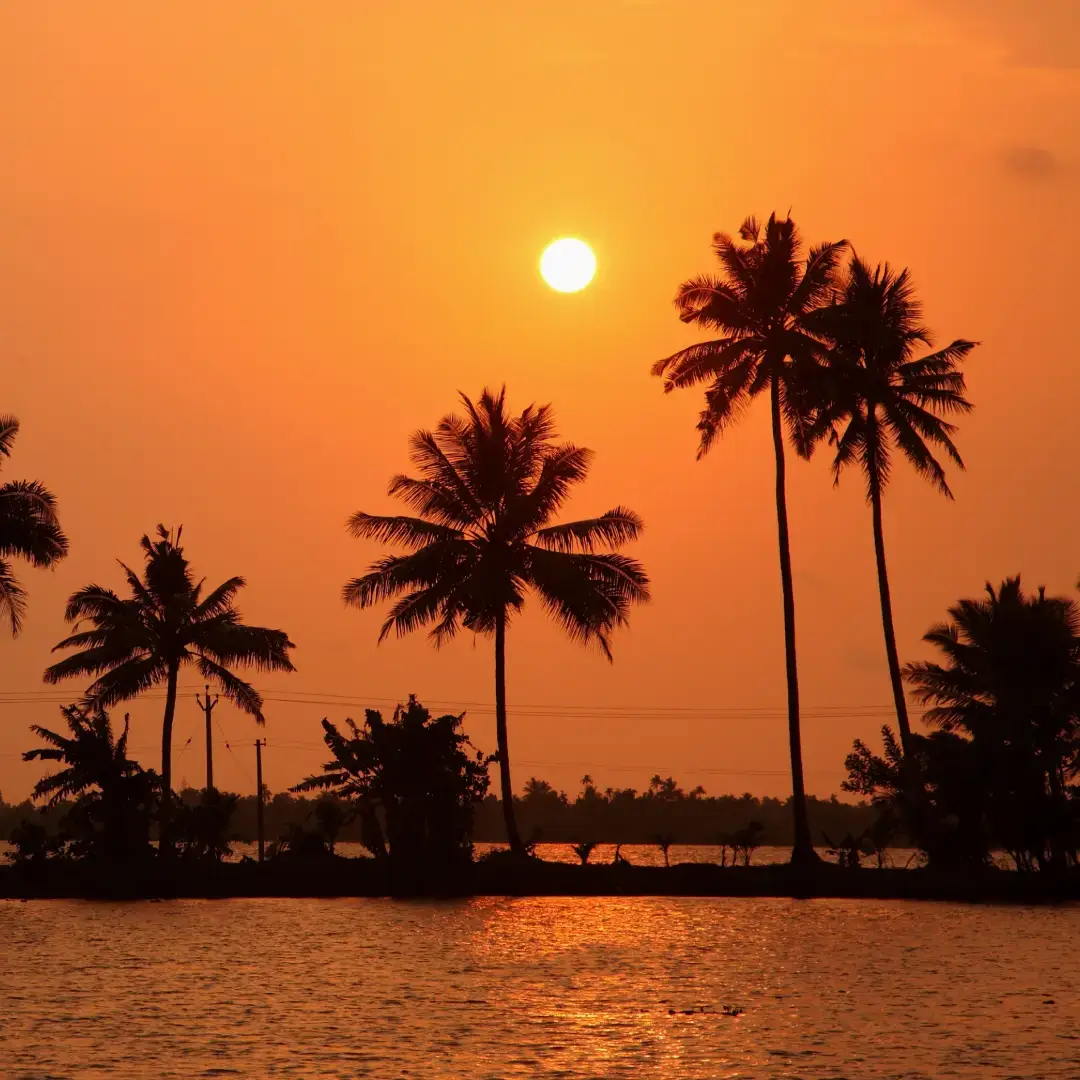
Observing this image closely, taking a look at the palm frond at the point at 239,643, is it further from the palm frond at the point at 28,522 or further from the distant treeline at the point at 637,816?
the distant treeline at the point at 637,816

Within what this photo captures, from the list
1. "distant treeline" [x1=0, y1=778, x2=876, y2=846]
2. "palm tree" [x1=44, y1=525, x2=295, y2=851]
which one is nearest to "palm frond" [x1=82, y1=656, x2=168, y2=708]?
"palm tree" [x1=44, y1=525, x2=295, y2=851]

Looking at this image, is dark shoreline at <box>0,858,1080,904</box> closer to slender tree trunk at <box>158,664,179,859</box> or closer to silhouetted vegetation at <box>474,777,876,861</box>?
slender tree trunk at <box>158,664,179,859</box>

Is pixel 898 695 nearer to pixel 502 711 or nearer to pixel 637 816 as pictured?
pixel 502 711

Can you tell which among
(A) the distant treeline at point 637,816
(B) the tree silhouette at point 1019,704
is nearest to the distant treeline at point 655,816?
(A) the distant treeline at point 637,816

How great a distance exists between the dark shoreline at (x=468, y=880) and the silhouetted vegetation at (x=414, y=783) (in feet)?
3.05

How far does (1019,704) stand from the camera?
5309 centimetres

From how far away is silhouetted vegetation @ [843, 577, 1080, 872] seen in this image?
50875mm

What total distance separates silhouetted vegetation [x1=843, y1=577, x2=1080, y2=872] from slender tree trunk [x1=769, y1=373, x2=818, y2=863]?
138 inches

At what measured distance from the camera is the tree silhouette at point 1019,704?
5084 centimetres

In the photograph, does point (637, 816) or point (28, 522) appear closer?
point (28, 522)

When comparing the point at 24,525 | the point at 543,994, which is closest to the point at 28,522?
the point at 24,525

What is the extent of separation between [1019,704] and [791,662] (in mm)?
7640

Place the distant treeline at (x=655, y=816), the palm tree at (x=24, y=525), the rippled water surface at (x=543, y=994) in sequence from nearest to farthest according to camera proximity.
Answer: the rippled water surface at (x=543, y=994) < the palm tree at (x=24, y=525) < the distant treeline at (x=655, y=816)

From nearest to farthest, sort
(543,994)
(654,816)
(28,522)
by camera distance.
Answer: (543,994)
(28,522)
(654,816)
